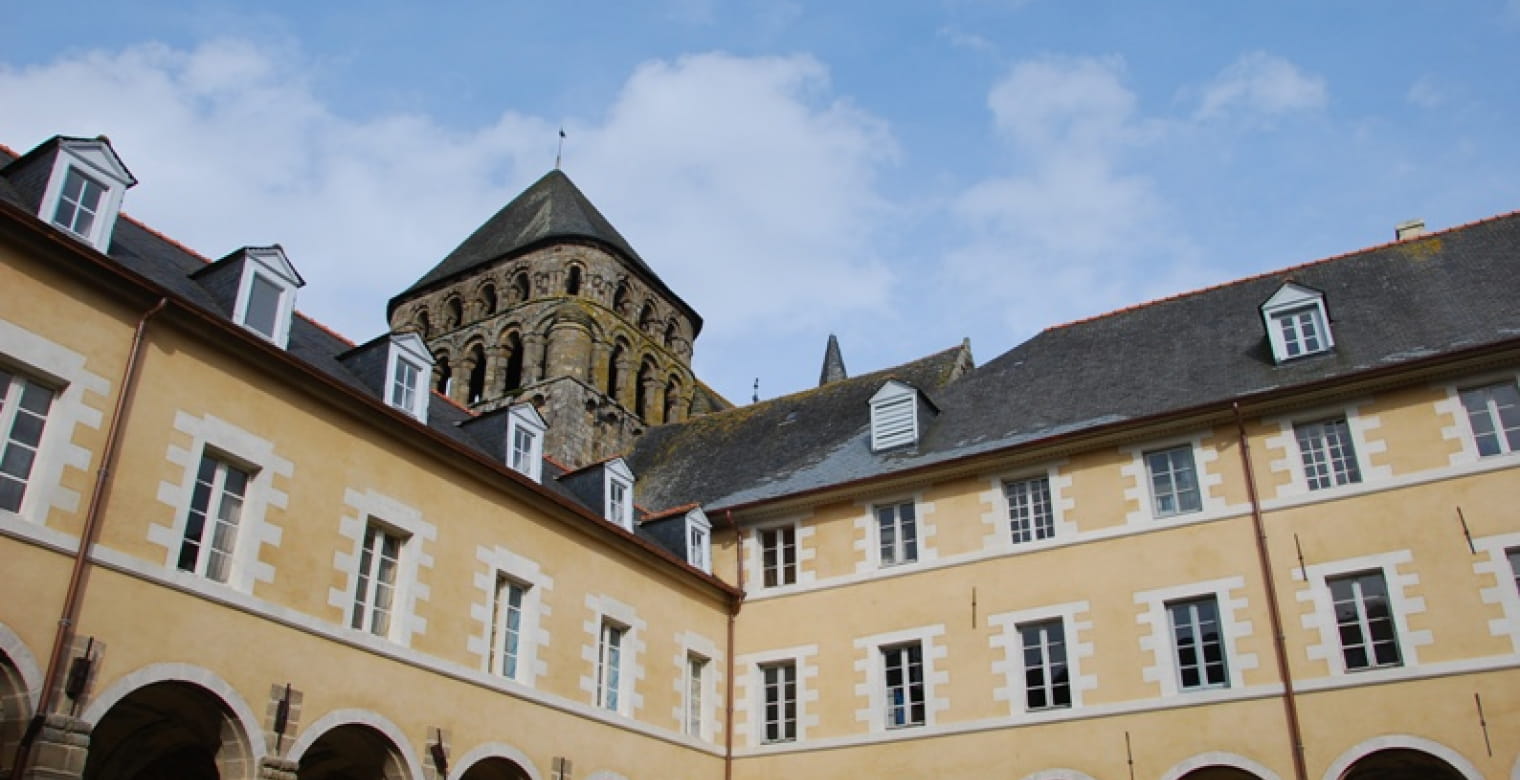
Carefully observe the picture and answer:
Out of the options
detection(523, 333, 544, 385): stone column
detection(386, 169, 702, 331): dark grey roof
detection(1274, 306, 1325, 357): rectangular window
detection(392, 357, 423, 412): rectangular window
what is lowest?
detection(392, 357, 423, 412): rectangular window

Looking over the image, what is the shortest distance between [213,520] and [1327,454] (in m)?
14.6

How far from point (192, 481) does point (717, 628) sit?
10355 mm

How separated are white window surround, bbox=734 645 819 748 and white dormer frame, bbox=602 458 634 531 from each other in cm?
320

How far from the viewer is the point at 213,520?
46.2 feet

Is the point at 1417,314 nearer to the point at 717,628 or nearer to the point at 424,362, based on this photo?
the point at 717,628

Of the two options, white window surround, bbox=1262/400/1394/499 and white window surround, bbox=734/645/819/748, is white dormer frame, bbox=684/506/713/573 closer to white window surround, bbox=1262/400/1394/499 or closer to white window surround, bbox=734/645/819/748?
white window surround, bbox=734/645/819/748

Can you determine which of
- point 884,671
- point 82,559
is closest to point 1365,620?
point 884,671

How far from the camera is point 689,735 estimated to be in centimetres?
2062

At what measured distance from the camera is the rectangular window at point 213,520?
13742mm

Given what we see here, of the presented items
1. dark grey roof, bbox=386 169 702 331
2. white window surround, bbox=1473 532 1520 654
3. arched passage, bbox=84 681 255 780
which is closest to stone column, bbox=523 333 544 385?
dark grey roof, bbox=386 169 702 331

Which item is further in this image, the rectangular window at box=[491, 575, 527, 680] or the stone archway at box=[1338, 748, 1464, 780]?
the rectangular window at box=[491, 575, 527, 680]

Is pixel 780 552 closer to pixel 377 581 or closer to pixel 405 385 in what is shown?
pixel 405 385

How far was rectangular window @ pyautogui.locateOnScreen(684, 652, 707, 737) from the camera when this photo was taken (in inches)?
824

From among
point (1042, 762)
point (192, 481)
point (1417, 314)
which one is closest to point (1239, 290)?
point (1417, 314)
